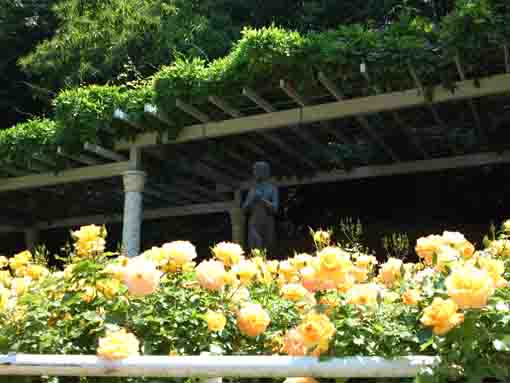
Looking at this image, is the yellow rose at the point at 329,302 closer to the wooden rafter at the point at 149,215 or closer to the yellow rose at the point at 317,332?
the yellow rose at the point at 317,332

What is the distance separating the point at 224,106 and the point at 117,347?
5.40 meters

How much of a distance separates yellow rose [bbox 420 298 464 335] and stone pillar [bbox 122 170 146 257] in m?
6.56

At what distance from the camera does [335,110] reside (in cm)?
666

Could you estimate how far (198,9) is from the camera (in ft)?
46.3

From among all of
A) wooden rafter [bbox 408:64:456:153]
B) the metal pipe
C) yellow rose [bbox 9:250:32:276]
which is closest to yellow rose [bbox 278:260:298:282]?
the metal pipe

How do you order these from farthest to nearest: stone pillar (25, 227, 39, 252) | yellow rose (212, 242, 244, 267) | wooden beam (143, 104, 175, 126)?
stone pillar (25, 227, 39, 252), wooden beam (143, 104, 175, 126), yellow rose (212, 242, 244, 267)

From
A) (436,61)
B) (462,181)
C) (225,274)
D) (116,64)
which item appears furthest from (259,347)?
(116,64)

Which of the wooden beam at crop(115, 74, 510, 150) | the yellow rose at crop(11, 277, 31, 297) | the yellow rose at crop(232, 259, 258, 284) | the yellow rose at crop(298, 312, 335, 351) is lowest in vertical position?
the yellow rose at crop(298, 312, 335, 351)

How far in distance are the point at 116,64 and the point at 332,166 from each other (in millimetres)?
6863

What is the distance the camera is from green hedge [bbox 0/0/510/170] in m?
5.39

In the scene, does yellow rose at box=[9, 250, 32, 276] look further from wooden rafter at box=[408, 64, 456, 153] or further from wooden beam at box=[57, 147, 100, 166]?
wooden beam at box=[57, 147, 100, 166]

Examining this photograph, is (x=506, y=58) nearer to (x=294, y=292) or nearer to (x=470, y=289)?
(x=294, y=292)

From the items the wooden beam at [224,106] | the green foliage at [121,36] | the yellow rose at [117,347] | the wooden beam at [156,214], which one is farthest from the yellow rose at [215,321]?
the green foliage at [121,36]

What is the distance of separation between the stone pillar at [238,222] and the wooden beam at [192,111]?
2.90 m
